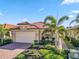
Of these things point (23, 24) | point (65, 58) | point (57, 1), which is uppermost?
point (57, 1)

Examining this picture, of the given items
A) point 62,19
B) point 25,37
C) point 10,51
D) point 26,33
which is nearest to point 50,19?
point 62,19

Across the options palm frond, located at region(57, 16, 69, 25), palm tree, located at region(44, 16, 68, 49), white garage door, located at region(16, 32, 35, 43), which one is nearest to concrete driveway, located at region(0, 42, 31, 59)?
palm tree, located at region(44, 16, 68, 49)

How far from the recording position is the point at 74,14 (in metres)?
29.0

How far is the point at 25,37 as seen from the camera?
123 ft

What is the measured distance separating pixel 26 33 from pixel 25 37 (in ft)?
2.94

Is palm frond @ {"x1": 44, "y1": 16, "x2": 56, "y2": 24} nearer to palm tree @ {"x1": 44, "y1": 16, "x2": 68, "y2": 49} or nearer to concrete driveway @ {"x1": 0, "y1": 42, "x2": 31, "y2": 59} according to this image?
palm tree @ {"x1": 44, "y1": 16, "x2": 68, "y2": 49}

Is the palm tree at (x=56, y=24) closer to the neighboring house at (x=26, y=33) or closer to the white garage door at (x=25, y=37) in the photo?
the neighboring house at (x=26, y=33)

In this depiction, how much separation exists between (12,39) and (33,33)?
5.02 meters

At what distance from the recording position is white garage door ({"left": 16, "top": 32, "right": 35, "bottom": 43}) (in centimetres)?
3694

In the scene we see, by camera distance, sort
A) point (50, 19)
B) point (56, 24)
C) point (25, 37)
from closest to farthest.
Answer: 1. point (50, 19)
2. point (56, 24)
3. point (25, 37)

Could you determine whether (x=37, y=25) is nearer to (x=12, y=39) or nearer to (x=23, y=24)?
(x=23, y=24)

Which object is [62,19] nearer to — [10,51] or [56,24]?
[56,24]

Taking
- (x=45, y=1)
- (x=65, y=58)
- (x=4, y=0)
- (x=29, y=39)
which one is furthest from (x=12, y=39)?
(x=65, y=58)

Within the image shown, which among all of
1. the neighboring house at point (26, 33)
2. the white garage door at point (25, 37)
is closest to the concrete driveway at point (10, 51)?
the neighboring house at point (26, 33)
